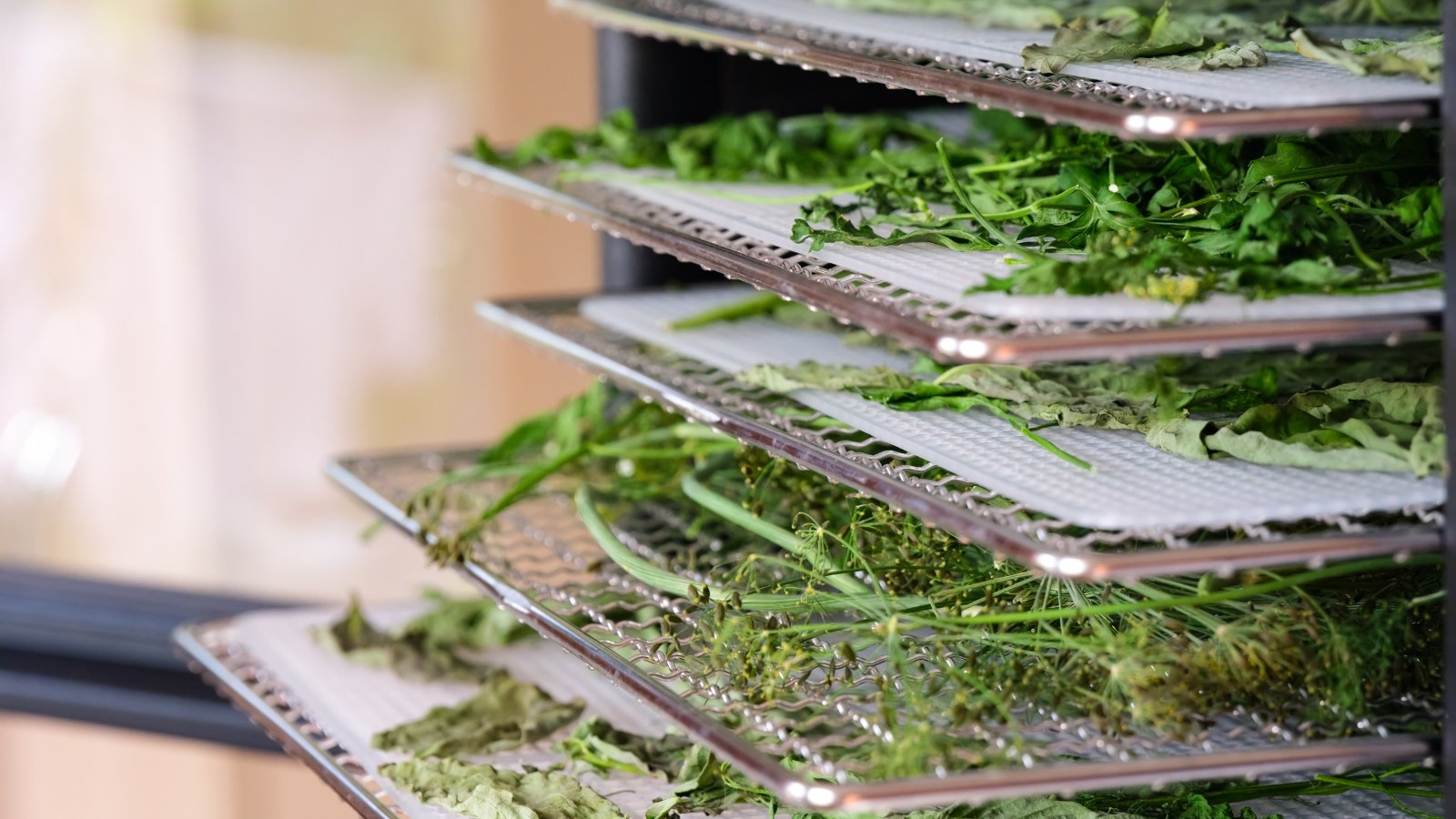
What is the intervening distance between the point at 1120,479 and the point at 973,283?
111mm

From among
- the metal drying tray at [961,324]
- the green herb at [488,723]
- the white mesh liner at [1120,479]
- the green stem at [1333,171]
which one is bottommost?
the green herb at [488,723]

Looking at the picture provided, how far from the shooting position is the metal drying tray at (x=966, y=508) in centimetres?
67

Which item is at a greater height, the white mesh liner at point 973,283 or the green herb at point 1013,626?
the white mesh liner at point 973,283

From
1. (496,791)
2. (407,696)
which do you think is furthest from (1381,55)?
(407,696)

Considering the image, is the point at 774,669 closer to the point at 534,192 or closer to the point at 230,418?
the point at 534,192

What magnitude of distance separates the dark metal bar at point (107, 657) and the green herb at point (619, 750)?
77cm

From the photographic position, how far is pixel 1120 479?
2.49 ft

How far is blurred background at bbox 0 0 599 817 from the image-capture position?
1.97 meters

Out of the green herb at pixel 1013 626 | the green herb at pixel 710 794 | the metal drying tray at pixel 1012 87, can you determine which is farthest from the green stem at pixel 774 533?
the metal drying tray at pixel 1012 87

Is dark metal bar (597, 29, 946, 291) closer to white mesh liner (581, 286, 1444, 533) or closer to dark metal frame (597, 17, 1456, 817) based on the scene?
dark metal frame (597, 17, 1456, 817)

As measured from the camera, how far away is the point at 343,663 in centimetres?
117

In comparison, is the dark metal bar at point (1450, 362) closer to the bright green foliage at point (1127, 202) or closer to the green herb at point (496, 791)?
the bright green foliage at point (1127, 202)

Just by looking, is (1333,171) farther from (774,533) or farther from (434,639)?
(434,639)

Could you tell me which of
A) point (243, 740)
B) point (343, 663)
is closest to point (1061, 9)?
point (343, 663)
